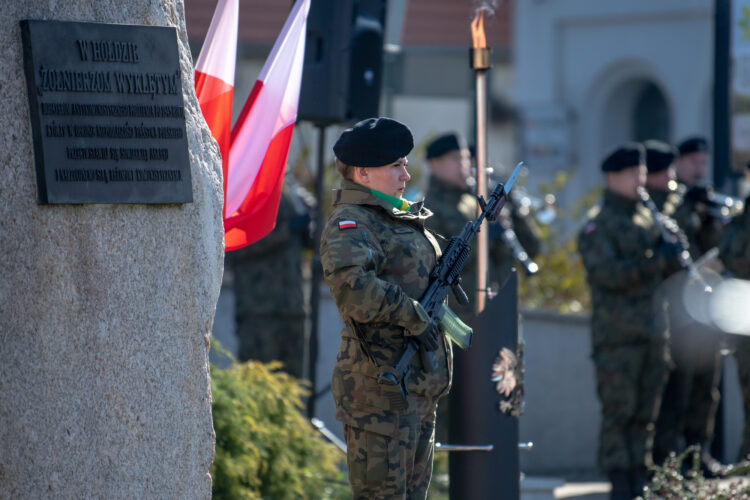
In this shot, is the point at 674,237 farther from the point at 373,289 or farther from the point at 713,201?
the point at 373,289

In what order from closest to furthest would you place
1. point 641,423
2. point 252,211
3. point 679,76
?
1. point 252,211
2. point 641,423
3. point 679,76

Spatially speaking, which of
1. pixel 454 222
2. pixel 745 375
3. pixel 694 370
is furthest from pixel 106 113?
pixel 694 370

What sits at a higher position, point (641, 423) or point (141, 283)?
point (141, 283)

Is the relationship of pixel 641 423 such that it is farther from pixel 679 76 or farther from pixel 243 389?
pixel 679 76

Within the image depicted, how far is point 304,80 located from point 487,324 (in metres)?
1.89

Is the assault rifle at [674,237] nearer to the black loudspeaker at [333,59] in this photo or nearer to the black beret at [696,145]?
the black beret at [696,145]

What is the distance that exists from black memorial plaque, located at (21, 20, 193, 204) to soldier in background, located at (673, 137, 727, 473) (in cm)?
462

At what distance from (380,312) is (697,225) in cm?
459

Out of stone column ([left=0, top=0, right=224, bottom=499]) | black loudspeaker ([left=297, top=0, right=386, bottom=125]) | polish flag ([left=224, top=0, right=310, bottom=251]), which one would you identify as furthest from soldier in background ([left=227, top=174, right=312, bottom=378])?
stone column ([left=0, top=0, right=224, bottom=499])

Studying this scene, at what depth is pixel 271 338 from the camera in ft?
25.6

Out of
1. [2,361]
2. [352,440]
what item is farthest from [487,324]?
[2,361]

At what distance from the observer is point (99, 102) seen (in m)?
3.40

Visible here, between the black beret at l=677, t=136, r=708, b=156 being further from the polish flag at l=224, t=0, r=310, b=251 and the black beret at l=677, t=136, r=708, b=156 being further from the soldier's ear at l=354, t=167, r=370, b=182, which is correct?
the soldier's ear at l=354, t=167, r=370, b=182

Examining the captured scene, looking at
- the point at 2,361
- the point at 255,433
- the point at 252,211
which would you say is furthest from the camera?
the point at 255,433
